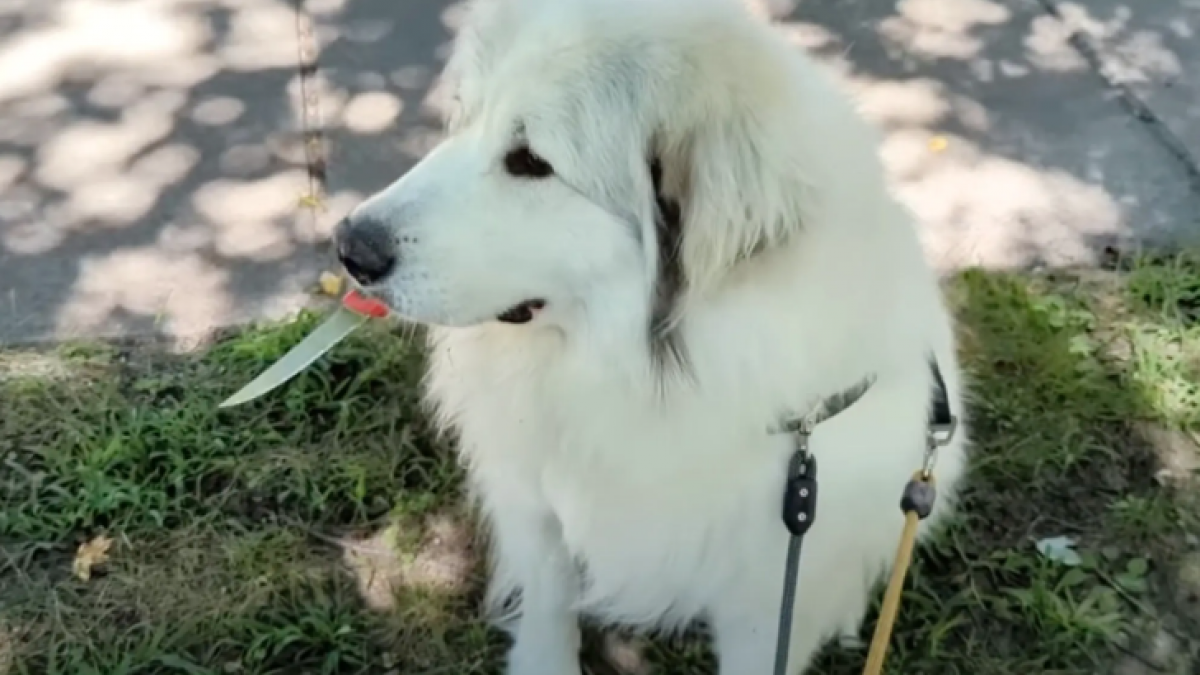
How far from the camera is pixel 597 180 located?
1.90 metres

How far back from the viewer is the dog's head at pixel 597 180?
5.99ft

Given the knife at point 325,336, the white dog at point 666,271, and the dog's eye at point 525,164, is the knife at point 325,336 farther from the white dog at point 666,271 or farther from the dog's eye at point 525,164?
the dog's eye at point 525,164

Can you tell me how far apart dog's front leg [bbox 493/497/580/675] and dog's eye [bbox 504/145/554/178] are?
2.79 feet

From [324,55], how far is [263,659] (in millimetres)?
2351

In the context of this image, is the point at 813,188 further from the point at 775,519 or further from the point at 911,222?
the point at 775,519

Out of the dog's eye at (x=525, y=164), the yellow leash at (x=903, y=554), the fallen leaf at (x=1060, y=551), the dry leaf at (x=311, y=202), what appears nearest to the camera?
the dog's eye at (x=525, y=164)

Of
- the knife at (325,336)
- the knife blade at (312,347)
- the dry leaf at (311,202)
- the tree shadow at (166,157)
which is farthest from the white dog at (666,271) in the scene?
the dry leaf at (311,202)

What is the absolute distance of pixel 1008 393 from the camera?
134 inches

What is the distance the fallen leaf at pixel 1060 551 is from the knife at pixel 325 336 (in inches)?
65.1

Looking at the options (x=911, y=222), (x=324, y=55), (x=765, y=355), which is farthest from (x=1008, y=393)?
(x=324, y=55)

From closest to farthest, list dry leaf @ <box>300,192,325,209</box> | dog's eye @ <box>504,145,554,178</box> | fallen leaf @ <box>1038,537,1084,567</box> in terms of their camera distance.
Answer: dog's eye @ <box>504,145,554,178</box> → fallen leaf @ <box>1038,537,1084,567</box> → dry leaf @ <box>300,192,325,209</box>

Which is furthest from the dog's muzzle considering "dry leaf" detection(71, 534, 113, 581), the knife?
"dry leaf" detection(71, 534, 113, 581)

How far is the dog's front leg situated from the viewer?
262 cm

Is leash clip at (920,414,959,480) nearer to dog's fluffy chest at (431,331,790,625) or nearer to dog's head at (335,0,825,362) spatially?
dog's fluffy chest at (431,331,790,625)
